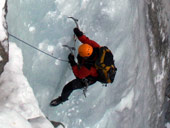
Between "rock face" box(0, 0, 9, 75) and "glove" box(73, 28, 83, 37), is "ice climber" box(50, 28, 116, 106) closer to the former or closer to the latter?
"glove" box(73, 28, 83, 37)

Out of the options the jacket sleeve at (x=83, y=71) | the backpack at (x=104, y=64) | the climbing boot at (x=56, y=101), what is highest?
the backpack at (x=104, y=64)

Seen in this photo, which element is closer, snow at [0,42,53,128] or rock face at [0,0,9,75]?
rock face at [0,0,9,75]

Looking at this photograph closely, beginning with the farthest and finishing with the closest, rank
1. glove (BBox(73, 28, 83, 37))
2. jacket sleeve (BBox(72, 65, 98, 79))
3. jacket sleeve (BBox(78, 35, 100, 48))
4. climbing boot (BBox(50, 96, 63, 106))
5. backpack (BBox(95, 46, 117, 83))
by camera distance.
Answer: climbing boot (BBox(50, 96, 63, 106))
glove (BBox(73, 28, 83, 37))
jacket sleeve (BBox(78, 35, 100, 48))
jacket sleeve (BBox(72, 65, 98, 79))
backpack (BBox(95, 46, 117, 83))

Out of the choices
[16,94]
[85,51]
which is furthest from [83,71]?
[16,94]

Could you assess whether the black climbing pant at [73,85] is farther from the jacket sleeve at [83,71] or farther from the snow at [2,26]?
the snow at [2,26]

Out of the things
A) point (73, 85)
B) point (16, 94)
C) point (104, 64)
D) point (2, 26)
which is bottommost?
point (73, 85)

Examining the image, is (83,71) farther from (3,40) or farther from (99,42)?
(3,40)

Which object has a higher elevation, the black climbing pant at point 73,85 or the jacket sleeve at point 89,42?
the jacket sleeve at point 89,42

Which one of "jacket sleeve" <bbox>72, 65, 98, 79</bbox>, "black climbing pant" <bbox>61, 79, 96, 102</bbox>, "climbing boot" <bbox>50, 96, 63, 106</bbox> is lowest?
"climbing boot" <bbox>50, 96, 63, 106</bbox>

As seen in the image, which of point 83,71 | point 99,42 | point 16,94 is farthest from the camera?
point 99,42

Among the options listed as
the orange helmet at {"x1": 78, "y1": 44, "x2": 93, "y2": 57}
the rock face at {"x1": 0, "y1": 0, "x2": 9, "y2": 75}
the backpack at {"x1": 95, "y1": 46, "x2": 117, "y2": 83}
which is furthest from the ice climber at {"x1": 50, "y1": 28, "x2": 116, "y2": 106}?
the rock face at {"x1": 0, "y1": 0, "x2": 9, "y2": 75}

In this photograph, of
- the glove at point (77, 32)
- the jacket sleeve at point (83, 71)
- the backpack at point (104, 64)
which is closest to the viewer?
the backpack at point (104, 64)

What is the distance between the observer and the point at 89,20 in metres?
4.46

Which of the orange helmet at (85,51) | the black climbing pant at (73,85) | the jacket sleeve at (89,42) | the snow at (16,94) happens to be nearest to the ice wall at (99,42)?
the black climbing pant at (73,85)
